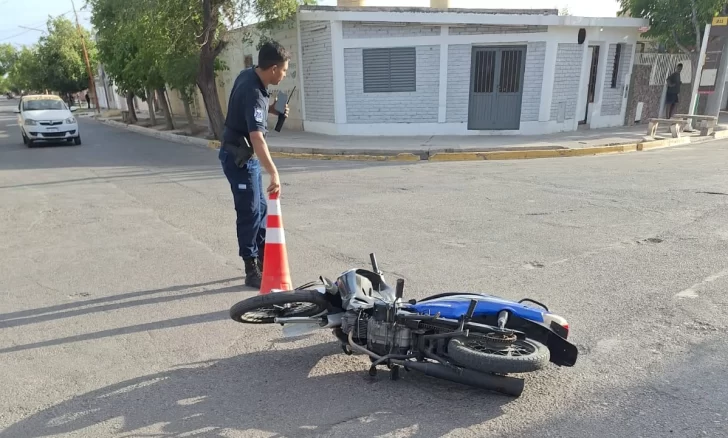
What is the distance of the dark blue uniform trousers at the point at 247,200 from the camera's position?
14.0 feet

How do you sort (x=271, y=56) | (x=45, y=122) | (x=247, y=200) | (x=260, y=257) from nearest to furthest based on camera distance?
(x=271, y=56), (x=247, y=200), (x=260, y=257), (x=45, y=122)

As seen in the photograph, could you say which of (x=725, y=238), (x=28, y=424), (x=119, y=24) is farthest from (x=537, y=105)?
(x=28, y=424)

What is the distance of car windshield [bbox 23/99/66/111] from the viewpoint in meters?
16.8

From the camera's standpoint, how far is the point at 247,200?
169 inches

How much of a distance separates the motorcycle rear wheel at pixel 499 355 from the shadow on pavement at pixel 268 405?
0.26 m

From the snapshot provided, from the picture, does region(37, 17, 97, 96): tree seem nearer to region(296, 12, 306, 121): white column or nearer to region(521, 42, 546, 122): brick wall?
region(296, 12, 306, 121): white column

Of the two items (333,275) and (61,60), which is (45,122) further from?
(61,60)

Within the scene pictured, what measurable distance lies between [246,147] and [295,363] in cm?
186

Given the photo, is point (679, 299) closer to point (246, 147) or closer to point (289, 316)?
point (289, 316)

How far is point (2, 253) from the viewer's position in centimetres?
568

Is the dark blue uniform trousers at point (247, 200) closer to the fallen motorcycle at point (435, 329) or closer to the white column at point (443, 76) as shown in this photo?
the fallen motorcycle at point (435, 329)

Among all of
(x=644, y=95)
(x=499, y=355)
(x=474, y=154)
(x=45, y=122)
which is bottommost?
(x=474, y=154)

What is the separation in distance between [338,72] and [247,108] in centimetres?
1243

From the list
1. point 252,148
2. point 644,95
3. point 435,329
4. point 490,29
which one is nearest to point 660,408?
point 435,329
